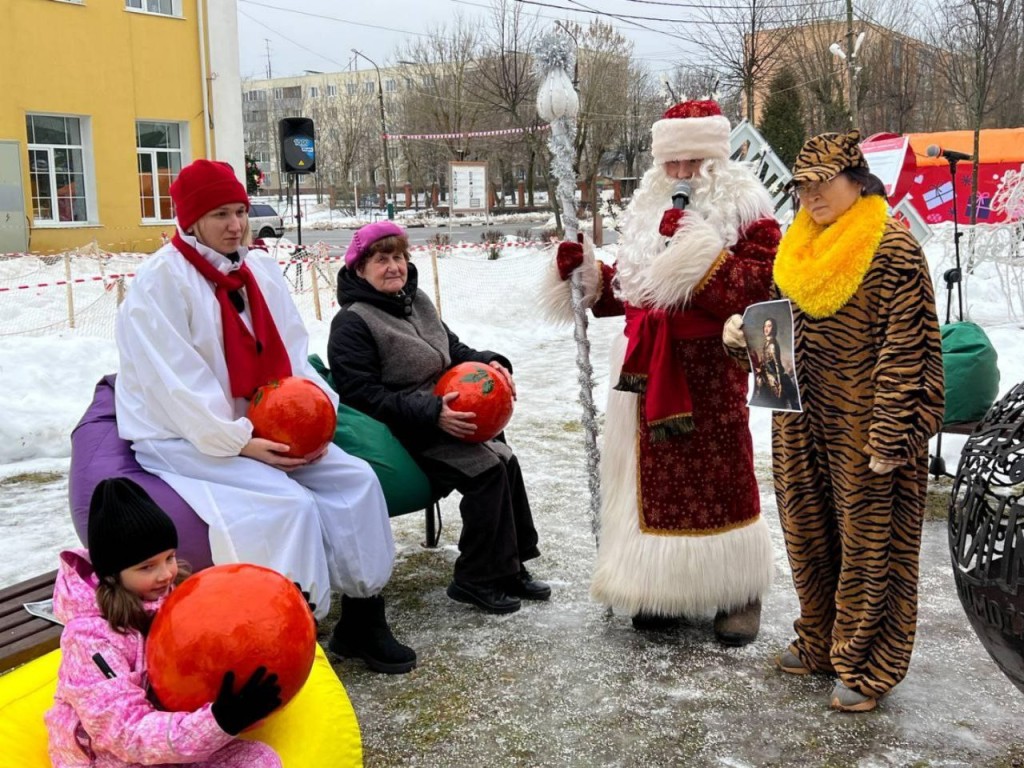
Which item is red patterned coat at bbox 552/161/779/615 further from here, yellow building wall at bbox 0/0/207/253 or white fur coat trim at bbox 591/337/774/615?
yellow building wall at bbox 0/0/207/253

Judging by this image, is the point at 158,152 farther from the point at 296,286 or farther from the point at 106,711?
the point at 106,711

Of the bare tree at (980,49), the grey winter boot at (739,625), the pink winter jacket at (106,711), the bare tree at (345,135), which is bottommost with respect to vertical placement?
the grey winter boot at (739,625)

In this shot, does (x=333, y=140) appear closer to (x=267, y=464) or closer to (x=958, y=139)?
(x=958, y=139)

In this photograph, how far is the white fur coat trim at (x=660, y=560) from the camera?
3664 mm

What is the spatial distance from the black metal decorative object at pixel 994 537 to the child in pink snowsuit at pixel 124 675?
5.22 ft

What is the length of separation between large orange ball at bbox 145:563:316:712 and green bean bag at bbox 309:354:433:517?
1.77m

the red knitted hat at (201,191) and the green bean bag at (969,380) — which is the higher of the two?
the red knitted hat at (201,191)

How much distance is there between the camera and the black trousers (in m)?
4.05

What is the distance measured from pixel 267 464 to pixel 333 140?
2399 inches

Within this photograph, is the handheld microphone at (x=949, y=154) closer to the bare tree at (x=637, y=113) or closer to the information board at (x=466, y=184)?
the information board at (x=466, y=184)

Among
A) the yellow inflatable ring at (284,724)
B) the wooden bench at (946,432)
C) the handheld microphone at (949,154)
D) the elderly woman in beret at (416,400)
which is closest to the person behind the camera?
the yellow inflatable ring at (284,724)

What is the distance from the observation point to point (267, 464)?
341 cm

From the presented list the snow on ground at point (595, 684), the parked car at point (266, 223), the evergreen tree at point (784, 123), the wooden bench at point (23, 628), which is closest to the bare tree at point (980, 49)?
the evergreen tree at point (784, 123)

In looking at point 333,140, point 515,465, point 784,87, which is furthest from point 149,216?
point 333,140
